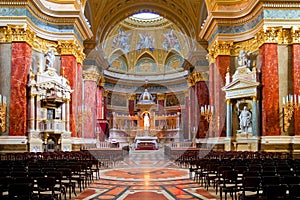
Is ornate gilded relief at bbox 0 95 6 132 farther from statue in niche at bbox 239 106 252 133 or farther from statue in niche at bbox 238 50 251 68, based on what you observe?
statue in niche at bbox 238 50 251 68

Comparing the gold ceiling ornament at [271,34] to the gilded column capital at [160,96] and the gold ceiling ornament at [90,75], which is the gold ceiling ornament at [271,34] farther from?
the gilded column capital at [160,96]

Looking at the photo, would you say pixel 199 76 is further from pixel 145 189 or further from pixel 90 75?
pixel 145 189

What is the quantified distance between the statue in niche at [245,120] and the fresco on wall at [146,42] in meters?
24.6

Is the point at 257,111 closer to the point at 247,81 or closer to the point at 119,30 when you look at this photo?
the point at 247,81

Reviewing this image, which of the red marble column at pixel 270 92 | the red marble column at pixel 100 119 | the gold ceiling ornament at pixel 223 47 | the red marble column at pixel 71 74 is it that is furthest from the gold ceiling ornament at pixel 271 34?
the red marble column at pixel 100 119

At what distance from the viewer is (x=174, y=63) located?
136 ft

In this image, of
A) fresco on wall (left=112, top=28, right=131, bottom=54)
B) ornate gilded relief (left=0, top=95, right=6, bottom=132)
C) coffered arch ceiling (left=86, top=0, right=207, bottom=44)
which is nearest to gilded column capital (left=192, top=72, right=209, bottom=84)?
coffered arch ceiling (left=86, top=0, right=207, bottom=44)

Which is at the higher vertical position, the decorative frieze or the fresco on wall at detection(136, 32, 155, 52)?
the fresco on wall at detection(136, 32, 155, 52)

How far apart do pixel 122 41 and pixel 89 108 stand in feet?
50.8

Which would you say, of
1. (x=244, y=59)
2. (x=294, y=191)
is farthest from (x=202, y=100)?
Result: (x=294, y=191)

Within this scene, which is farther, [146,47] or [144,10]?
[146,47]


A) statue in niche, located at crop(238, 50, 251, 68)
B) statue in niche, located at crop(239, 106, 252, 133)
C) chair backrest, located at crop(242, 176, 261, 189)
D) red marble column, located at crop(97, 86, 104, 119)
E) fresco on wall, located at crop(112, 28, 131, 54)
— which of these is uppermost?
fresco on wall, located at crop(112, 28, 131, 54)

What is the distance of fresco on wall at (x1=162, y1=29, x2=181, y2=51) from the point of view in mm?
39588

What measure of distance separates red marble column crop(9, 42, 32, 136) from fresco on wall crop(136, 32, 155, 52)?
25.4 meters
